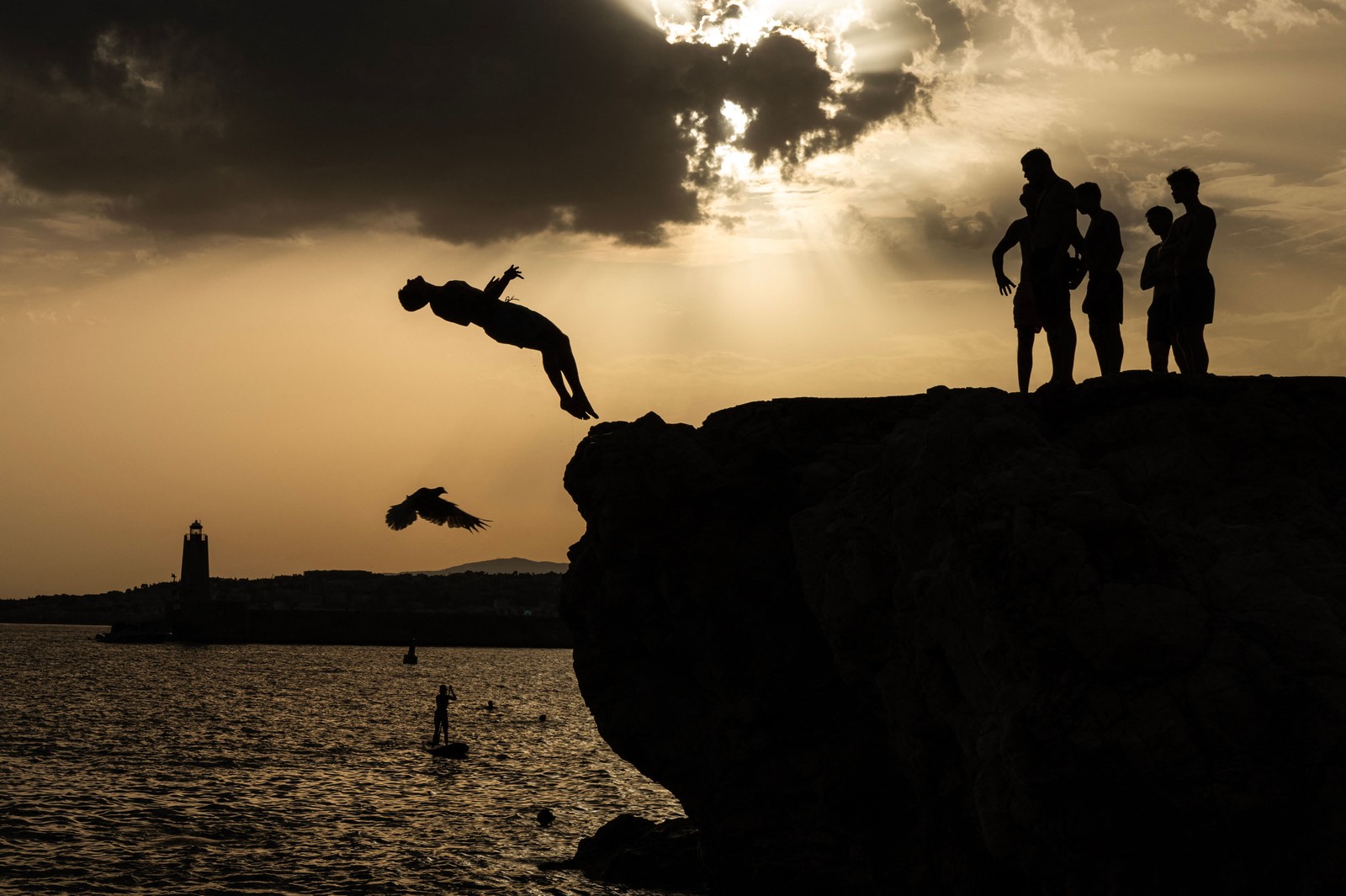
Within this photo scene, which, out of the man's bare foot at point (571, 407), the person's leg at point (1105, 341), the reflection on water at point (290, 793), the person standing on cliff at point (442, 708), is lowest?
the reflection on water at point (290, 793)

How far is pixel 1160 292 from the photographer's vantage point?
1523cm

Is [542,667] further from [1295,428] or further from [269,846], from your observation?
[1295,428]

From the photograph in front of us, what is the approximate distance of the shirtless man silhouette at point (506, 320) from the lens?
541 inches

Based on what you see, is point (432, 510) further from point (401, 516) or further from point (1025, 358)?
point (1025, 358)

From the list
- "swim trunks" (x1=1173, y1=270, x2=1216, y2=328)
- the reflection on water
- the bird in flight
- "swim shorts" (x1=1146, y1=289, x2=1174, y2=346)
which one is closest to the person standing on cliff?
the reflection on water

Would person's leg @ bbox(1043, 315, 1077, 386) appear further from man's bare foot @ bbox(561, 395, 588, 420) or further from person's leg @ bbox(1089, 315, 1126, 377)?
man's bare foot @ bbox(561, 395, 588, 420)

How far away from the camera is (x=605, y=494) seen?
1563 cm

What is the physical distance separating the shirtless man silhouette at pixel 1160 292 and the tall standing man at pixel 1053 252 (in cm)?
160

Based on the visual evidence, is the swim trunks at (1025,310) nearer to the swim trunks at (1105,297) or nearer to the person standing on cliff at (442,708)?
the swim trunks at (1105,297)

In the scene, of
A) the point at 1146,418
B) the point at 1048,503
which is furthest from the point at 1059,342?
the point at 1048,503

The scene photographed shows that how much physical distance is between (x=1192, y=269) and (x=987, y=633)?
628cm

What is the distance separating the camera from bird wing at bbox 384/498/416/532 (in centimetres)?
1482

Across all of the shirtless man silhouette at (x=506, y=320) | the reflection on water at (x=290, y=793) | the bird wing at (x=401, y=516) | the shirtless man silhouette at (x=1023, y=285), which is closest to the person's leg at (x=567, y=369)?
the shirtless man silhouette at (x=506, y=320)

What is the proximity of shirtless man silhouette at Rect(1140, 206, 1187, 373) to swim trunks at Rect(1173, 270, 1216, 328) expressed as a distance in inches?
11.6
